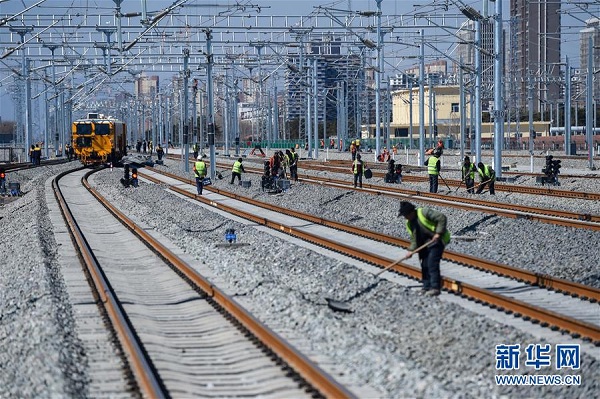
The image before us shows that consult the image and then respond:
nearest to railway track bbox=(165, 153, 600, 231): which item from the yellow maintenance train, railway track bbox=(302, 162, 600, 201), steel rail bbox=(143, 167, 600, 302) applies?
railway track bbox=(302, 162, 600, 201)

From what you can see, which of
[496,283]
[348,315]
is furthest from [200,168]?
[348,315]

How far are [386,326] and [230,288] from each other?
394 centimetres

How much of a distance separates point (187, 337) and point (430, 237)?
3.87 m

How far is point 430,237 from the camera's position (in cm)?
1408

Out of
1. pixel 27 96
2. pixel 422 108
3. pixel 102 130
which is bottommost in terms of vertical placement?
pixel 102 130

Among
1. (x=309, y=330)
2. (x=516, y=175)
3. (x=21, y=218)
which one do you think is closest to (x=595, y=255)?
(x=309, y=330)

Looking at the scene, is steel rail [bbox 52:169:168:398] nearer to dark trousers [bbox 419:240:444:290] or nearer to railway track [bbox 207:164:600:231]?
dark trousers [bbox 419:240:444:290]

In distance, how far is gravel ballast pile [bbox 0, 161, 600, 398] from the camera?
9508 millimetres

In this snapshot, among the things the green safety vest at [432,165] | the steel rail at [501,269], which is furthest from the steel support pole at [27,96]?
the steel rail at [501,269]

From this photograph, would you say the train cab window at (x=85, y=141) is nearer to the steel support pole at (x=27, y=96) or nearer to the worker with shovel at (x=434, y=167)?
the steel support pole at (x=27, y=96)

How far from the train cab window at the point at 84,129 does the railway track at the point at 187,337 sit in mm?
47797

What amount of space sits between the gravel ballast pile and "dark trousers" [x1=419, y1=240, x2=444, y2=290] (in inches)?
12.7

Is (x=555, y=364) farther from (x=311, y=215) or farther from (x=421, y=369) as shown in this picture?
(x=311, y=215)

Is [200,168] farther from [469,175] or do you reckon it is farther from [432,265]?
[432,265]
